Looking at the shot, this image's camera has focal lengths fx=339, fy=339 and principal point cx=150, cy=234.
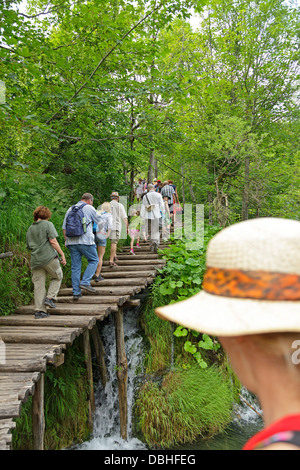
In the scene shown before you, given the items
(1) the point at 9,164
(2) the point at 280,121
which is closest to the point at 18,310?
(1) the point at 9,164

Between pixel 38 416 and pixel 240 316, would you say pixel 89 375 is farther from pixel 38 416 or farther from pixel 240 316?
pixel 240 316

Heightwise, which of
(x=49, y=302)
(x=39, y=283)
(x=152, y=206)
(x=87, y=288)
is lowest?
(x=49, y=302)

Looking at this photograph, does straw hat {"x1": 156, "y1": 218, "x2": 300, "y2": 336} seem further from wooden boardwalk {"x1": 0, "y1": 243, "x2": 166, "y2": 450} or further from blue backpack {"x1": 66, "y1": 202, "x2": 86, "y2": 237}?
blue backpack {"x1": 66, "y1": 202, "x2": 86, "y2": 237}

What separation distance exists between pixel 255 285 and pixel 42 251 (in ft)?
18.4

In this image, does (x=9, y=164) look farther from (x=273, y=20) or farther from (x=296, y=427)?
(x=273, y=20)

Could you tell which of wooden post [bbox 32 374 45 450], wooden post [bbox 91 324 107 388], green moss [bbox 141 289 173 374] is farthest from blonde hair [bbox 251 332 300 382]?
green moss [bbox 141 289 173 374]

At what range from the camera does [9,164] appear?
207 inches

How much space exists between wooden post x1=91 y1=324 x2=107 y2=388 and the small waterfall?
0.72ft

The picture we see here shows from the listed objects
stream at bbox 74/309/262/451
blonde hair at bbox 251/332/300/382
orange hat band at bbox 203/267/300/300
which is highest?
orange hat band at bbox 203/267/300/300

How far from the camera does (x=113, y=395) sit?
8.11 metres

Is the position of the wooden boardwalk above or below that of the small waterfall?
above

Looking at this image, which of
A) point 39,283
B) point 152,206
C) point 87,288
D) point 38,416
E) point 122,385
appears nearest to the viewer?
point 38,416

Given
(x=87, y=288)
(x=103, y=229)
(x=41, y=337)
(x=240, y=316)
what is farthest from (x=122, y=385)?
A: (x=240, y=316)

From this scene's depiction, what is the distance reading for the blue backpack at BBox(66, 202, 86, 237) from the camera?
21.3 ft
